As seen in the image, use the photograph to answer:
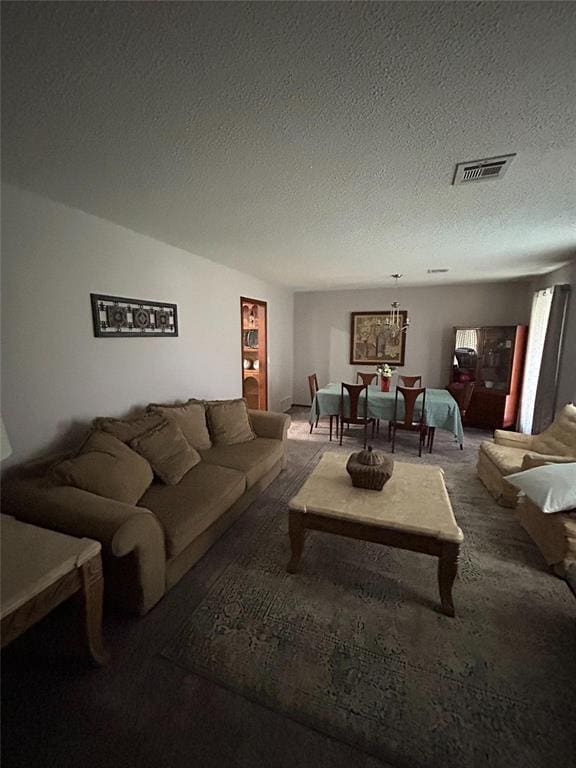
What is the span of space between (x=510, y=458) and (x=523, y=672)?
1773 mm

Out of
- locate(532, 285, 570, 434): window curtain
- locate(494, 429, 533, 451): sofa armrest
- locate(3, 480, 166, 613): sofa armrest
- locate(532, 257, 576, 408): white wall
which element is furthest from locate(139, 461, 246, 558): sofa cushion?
locate(532, 285, 570, 434): window curtain

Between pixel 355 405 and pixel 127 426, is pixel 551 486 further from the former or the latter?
pixel 127 426

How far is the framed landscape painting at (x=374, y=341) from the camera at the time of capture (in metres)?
5.86

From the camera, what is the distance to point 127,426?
230cm

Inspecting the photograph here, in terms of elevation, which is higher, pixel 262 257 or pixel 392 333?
pixel 262 257

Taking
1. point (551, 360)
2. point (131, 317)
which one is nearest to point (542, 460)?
point (551, 360)

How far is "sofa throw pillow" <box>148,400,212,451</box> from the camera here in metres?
2.77

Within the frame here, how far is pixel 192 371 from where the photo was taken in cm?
353

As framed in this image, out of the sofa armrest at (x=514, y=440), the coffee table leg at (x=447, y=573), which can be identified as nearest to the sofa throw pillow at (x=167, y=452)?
the coffee table leg at (x=447, y=573)

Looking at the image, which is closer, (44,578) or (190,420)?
(44,578)

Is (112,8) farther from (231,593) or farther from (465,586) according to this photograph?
(465,586)

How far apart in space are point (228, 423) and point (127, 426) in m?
1.01

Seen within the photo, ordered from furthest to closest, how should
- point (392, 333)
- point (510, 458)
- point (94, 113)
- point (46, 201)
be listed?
point (392, 333), point (510, 458), point (46, 201), point (94, 113)

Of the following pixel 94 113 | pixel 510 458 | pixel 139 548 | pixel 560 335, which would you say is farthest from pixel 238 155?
pixel 560 335
